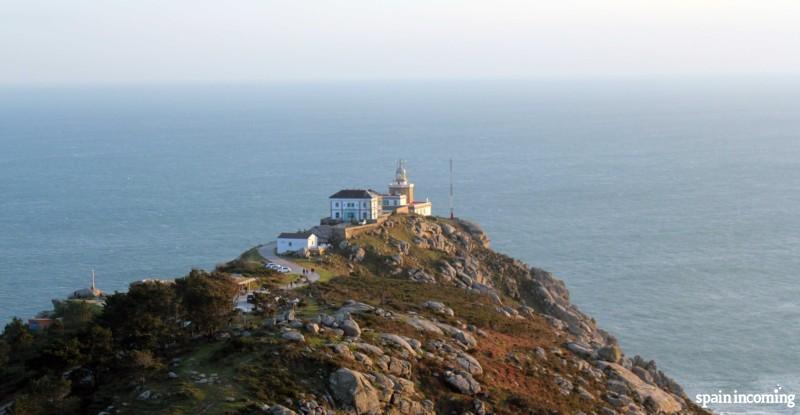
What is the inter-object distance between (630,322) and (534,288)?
10.2 meters

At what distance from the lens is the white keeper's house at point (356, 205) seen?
87.1m

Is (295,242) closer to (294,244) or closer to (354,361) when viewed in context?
(294,244)

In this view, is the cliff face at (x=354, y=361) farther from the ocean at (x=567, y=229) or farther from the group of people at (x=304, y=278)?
the ocean at (x=567, y=229)

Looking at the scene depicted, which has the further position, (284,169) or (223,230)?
(284,169)

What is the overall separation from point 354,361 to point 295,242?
3217cm

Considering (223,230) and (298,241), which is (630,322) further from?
(223,230)

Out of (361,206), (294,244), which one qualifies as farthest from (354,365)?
(361,206)

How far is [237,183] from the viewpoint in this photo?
16962cm

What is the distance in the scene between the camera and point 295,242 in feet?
257

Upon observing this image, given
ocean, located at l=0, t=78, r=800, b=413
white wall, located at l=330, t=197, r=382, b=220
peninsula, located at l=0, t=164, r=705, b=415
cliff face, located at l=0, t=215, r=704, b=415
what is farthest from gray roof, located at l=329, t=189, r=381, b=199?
ocean, located at l=0, t=78, r=800, b=413

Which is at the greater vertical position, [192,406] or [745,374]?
[192,406]

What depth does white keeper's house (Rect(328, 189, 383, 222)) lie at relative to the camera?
3428 inches

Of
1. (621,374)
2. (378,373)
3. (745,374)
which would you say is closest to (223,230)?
(745,374)

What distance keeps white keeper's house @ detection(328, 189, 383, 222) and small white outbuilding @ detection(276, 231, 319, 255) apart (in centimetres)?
900
